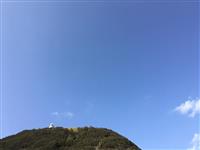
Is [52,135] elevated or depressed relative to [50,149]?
elevated

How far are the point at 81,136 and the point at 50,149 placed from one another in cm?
539

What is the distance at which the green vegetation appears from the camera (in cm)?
3525

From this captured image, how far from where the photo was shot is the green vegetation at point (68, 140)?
116 ft

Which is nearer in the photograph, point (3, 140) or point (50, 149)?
point (50, 149)

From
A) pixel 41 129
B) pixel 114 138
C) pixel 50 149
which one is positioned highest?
pixel 41 129

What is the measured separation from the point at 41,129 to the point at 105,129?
1022 centimetres

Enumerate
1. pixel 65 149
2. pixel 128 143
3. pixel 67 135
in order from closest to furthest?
pixel 65 149 < pixel 128 143 < pixel 67 135

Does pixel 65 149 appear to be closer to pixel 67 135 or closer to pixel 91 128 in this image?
pixel 67 135

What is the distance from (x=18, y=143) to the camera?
37.6 metres

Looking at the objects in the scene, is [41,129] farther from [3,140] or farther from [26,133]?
[3,140]

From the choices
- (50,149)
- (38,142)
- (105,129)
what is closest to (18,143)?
(38,142)

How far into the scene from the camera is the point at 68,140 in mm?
37688

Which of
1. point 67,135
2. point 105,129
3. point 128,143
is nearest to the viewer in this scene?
point 128,143

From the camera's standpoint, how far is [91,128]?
42531 millimetres
